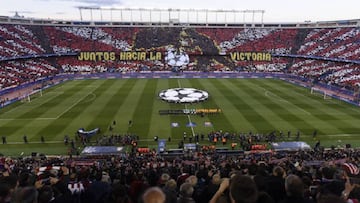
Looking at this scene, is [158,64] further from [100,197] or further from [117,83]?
[100,197]

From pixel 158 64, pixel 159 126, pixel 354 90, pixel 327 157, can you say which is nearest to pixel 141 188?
pixel 327 157

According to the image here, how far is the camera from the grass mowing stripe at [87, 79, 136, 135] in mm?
39850

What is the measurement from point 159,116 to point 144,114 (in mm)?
2238

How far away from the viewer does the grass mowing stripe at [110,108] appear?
39.8 meters

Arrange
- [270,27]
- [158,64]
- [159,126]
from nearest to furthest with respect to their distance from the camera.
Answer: [159,126] → [158,64] → [270,27]

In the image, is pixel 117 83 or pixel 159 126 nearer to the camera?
pixel 159 126

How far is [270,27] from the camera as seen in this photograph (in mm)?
105125

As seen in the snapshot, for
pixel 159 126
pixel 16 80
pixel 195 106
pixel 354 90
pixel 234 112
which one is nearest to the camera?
pixel 159 126

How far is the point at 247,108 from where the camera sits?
4731cm

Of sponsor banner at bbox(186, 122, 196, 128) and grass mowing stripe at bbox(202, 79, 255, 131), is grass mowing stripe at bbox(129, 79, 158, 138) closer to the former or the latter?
sponsor banner at bbox(186, 122, 196, 128)

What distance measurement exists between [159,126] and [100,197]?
3107cm

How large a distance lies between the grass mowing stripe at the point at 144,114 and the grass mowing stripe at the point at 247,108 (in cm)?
1255

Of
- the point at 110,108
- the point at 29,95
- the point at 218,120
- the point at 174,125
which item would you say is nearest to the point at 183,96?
the point at 110,108

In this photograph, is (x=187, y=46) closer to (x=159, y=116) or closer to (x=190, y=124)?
(x=159, y=116)
